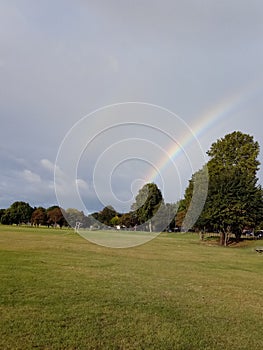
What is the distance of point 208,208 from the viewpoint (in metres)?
45.5

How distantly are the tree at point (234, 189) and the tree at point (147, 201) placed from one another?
791 centimetres

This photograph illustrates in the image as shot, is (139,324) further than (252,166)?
No

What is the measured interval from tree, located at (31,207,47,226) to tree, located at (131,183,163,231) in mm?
93247

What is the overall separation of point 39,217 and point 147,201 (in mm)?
99646

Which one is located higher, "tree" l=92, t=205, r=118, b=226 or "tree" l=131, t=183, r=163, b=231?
"tree" l=131, t=183, r=163, b=231

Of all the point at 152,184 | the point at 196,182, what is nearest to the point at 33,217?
the point at 196,182

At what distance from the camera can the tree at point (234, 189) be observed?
143ft

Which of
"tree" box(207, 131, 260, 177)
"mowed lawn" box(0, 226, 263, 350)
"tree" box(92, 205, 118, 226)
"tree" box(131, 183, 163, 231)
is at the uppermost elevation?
"tree" box(207, 131, 260, 177)

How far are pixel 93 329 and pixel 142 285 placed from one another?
17.4ft

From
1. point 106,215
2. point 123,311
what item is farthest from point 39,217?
point 123,311

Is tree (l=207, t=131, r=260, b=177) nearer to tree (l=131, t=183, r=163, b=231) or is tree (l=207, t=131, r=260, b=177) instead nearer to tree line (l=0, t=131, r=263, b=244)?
tree line (l=0, t=131, r=263, b=244)

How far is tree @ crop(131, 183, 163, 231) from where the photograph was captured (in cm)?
3628

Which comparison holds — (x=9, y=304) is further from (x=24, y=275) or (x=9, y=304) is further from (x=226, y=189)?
(x=226, y=189)

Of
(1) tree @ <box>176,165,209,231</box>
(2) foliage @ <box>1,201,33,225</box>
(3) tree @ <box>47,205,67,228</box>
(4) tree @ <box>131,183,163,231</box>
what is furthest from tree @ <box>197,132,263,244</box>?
(2) foliage @ <box>1,201,33,225</box>
